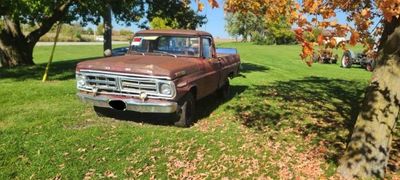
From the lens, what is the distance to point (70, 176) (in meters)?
6.25

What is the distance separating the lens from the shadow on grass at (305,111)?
8.55 meters

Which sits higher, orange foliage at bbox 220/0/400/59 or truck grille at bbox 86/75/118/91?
orange foliage at bbox 220/0/400/59

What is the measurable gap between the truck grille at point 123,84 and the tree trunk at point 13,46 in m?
11.9

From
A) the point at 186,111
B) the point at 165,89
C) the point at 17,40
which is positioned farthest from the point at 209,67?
the point at 17,40

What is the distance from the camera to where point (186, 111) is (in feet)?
27.6

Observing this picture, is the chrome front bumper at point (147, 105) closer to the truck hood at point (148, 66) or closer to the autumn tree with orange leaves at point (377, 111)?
the truck hood at point (148, 66)

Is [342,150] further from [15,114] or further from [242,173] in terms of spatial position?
[15,114]

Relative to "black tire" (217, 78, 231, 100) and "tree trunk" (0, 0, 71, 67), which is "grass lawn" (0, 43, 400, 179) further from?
"tree trunk" (0, 0, 71, 67)

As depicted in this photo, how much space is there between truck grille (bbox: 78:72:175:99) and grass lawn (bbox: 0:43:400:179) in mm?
660

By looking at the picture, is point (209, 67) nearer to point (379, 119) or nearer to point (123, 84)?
point (123, 84)

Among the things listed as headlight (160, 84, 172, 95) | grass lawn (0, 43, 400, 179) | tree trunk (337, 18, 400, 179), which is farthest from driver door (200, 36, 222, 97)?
tree trunk (337, 18, 400, 179)

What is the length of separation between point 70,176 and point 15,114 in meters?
3.40

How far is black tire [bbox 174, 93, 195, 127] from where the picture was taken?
829 cm

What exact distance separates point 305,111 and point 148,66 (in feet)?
13.7
